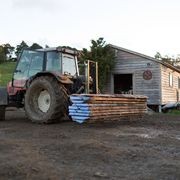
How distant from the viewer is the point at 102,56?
1107 inches

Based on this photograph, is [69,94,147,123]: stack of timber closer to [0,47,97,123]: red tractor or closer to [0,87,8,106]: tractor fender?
[0,47,97,123]: red tractor

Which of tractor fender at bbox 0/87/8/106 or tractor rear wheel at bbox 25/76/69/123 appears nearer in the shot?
tractor rear wheel at bbox 25/76/69/123

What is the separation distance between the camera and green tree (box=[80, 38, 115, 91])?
27938 millimetres

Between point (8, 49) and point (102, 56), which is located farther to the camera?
point (8, 49)

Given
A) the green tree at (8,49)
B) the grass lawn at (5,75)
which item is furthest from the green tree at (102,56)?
the green tree at (8,49)

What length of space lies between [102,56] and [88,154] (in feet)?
68.1

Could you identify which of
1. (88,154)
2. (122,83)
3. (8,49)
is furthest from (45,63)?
(8,49)

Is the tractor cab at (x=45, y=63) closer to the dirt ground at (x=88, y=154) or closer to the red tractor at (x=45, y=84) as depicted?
the red tractor at (x=45, y=84)

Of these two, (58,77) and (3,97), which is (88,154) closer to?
(58,77)

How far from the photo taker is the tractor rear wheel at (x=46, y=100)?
13141 mm

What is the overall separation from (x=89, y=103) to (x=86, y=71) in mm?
2421

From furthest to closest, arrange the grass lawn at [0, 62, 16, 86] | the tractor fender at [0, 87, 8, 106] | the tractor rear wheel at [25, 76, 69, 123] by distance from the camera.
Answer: the grass lawn at [0, 62, 16, 86] < the tractor fender at [0, 87, 8, 106] < the tractor rear wheel at [25, 76, 69, 123]

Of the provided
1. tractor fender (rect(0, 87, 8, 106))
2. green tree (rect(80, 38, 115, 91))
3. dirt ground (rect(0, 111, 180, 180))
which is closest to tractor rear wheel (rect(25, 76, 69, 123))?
tractor fender (rect(0, 87, 8, 106))

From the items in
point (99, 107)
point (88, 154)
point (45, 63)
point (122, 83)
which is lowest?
point (88, 154)
